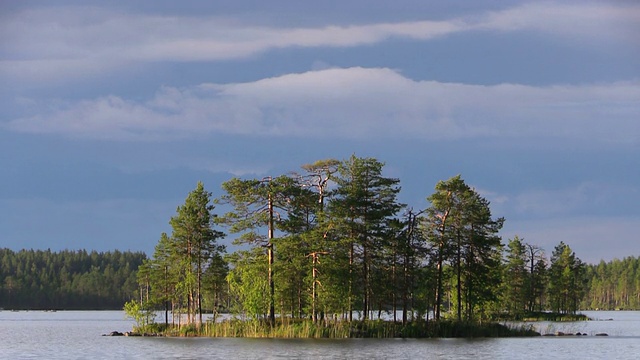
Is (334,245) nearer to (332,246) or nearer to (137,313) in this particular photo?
(332,246)

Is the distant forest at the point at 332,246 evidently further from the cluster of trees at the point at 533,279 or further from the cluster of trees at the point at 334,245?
the cluster of trees at the point at 533,279

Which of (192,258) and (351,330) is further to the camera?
(192,258)

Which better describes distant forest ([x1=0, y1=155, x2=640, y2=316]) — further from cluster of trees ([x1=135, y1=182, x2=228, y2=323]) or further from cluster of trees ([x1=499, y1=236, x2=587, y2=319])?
cluster of trees ([x1=499, y1=236, x2=587, y2=319])

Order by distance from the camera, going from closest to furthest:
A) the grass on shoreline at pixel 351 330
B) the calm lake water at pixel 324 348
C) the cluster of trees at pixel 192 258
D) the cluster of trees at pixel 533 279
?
the calm lake water at pixel 324 348
the grass on shoreline at pixel 351 330
the cluster of trees at pixel 192 258
the cluster of trees at pixel 533 279

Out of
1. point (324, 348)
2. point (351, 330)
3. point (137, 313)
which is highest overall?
point (137, 313)

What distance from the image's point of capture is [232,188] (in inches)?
3339

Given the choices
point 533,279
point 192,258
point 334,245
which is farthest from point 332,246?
point 533,279

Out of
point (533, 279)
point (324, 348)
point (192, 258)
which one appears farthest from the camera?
point (533, 279)

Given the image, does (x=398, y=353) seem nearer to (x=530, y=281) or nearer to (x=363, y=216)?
(x=363, y=216)

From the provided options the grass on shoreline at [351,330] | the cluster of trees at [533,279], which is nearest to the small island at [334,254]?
the grass on shoreline at [351,330]

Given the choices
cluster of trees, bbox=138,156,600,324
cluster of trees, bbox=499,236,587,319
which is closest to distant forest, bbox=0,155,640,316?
cluster of trees, bbox=138,156,600,324

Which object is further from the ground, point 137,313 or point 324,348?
point 137,313

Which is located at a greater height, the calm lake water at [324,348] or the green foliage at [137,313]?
the green foliage at [137,313]

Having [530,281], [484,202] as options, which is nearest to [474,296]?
[484,202]
